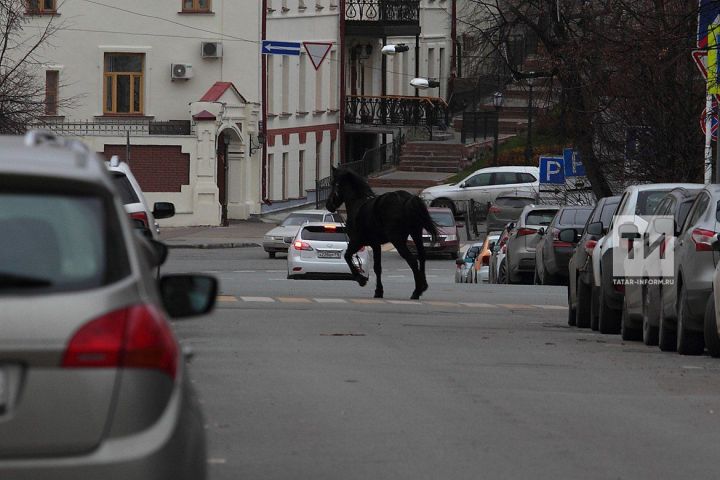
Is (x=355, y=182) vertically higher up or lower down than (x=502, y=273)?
higher up

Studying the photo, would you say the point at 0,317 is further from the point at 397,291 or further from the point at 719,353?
the point at 397,291

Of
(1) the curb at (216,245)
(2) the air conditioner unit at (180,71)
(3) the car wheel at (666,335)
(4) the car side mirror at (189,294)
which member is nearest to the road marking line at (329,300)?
(3) the car wheel at (666,335)

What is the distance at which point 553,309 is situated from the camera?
2317 centimetres

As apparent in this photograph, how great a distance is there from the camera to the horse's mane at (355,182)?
23750 mm

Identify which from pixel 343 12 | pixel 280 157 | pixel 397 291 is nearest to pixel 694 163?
pixel 397 291

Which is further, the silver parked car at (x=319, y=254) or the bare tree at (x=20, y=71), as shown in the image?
the silver parked car at (x=319, y=254)

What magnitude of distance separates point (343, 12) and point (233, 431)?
56.8 m

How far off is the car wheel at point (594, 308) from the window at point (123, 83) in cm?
3822

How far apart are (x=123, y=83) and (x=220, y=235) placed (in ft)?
26.7

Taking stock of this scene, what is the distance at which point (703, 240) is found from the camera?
48.0ft

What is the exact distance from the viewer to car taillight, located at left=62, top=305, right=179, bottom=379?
507 centimetres

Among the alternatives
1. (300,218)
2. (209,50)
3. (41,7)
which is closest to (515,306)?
(300,218)

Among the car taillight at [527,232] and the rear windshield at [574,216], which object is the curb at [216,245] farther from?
the rear windshield at [574,216]

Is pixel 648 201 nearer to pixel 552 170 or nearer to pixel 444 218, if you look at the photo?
pixel 552 170
